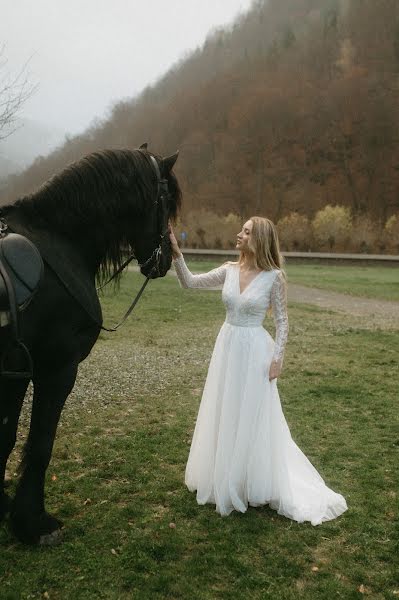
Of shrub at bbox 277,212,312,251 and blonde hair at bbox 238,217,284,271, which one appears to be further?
shrub at bbox 277,212,312,251

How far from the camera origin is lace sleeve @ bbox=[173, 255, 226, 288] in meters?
4.34

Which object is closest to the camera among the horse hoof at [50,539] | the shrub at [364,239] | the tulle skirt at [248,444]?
the horse hoof at [50,539]

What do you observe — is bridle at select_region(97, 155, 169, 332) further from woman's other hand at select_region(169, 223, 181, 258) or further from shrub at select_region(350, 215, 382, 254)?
shrub at select_region(350, 215, 382, 254)

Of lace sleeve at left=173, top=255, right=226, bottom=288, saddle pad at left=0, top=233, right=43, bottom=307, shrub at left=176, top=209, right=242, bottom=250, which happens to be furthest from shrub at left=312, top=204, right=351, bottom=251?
saddle pad at left=0, top=233, right=43, bottom=307

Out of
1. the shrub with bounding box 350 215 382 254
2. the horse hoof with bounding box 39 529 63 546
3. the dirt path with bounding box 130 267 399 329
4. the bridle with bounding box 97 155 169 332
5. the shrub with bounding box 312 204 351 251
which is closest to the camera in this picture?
the horse hoof with bounding box 39 529 63 546

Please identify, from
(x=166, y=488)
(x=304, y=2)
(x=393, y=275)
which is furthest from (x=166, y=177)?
(x=304, y=2)

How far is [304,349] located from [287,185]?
6962 cm

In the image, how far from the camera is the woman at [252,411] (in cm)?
391

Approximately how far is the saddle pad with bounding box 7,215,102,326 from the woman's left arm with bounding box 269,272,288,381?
1.40 meters

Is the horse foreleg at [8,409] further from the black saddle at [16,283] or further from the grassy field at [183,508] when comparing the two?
the grassy field at [183,508]

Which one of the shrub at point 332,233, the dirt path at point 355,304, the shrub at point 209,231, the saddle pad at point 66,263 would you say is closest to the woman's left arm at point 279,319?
the saddle pad at point 66,263

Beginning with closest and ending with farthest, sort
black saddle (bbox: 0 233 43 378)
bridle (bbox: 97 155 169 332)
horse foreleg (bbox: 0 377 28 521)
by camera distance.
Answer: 1. black saddle (bbox: 0 233 43 378)
2. horse foreleg (bbox: 0 377 28 521)
3. bridle (bbox: 97 155 169 332)

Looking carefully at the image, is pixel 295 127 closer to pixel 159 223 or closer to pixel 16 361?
pixel 159 223

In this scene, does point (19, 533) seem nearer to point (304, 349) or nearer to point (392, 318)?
point (304, 349)
